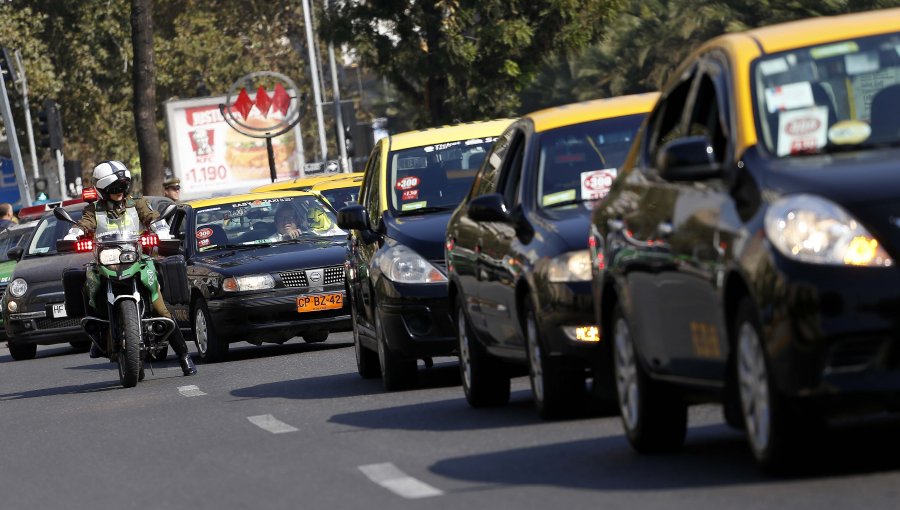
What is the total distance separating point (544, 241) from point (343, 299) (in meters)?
9.46

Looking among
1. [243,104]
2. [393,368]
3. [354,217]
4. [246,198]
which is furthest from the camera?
[243,104]

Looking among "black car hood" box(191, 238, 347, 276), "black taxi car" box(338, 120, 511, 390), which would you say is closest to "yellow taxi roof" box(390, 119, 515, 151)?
"black taxi car" box(338, 120, 511, 390)

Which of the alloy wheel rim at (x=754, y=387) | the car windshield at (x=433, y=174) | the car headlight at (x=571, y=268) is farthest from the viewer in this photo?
the car windshield at (x=433, y=174)

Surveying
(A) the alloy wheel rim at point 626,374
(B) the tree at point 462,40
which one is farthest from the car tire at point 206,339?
(B) the tree at point 462,40

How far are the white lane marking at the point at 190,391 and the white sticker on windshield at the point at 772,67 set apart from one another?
332 inches

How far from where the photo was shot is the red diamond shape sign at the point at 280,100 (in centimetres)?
5616

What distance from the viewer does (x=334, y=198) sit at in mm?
27359

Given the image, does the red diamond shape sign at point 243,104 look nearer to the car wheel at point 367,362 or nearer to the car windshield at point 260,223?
the car windshield at point 260,223

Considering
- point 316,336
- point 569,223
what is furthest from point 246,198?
point 569,223

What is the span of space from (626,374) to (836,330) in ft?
7.43

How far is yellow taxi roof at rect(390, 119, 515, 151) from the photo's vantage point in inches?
642

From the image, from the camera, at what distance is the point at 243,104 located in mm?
55188

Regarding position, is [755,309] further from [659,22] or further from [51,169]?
[51,169]

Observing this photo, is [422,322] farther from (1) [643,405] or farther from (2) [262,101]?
(2) [262,101]
